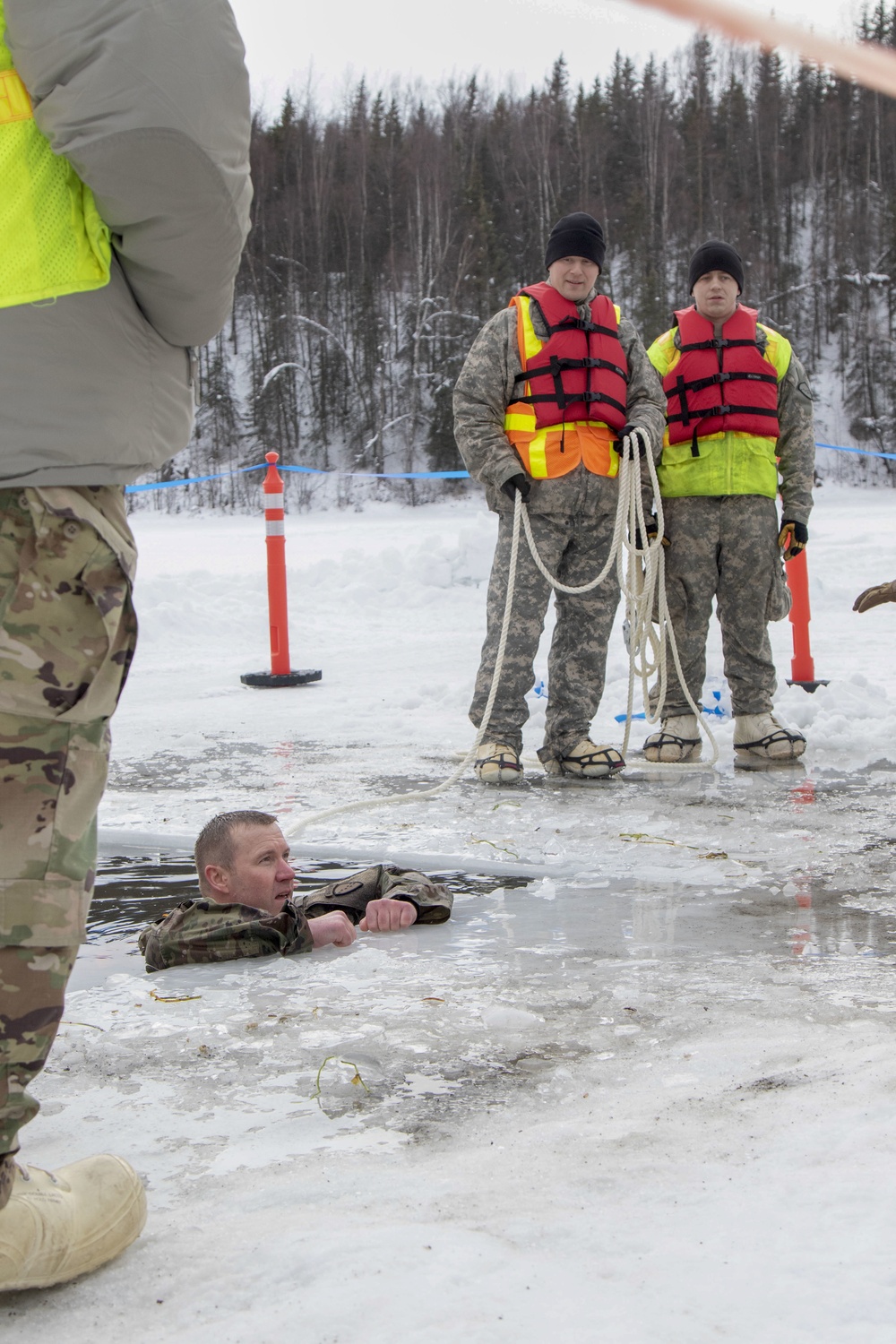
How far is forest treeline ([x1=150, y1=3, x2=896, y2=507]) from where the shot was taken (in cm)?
3067

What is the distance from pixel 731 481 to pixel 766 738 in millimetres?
1083

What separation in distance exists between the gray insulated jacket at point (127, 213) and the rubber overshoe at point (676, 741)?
4.22 metres

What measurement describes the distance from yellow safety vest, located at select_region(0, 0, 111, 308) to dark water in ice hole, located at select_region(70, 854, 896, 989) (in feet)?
5.91

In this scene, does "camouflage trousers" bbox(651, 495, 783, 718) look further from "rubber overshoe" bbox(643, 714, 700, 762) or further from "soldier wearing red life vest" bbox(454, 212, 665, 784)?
"soldier wearing red life vest" bbox(454, 212, 665, 784)

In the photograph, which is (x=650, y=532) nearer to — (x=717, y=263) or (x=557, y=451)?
(x=557, y=451)

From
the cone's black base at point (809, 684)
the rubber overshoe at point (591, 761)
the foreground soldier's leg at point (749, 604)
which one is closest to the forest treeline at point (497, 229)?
the cone's black base at point (809, 684)

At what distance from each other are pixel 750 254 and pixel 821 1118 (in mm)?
34702

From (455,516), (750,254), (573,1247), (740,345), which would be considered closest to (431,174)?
(750,254)

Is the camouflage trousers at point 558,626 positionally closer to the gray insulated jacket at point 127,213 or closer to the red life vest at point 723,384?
the red life vest at point 723,384

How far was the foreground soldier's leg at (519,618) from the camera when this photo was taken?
5.32 meters

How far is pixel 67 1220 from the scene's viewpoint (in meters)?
1.54

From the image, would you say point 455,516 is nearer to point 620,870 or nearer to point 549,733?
point 549,733

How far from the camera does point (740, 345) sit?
5.56 metres

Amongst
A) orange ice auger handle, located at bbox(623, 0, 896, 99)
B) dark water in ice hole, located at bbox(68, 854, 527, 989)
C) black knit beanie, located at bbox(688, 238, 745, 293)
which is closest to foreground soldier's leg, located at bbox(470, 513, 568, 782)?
black knit beanie, located at bbox(688, 238, 745, 293)
